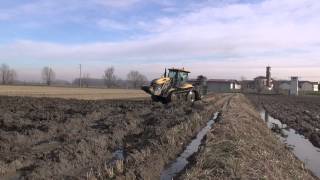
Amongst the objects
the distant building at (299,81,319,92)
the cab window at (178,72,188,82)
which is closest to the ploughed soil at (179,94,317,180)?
the cab window at (178,72,188,82)

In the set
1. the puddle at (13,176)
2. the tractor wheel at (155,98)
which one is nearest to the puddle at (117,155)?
the puddle at (13,176)

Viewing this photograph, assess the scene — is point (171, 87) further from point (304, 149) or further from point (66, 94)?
point (66, 94)

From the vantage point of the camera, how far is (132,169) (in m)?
11.1

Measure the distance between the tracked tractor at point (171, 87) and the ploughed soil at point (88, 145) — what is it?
29.0ft

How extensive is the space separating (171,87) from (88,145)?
20.8 meters

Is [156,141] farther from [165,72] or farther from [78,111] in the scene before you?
[165,72]

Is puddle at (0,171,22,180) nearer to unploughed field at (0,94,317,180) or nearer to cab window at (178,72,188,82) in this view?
unploughed field at (0,94,317,180)

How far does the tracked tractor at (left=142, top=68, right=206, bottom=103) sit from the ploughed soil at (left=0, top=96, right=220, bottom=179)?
8.84 meters

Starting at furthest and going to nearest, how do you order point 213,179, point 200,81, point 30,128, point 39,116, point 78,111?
1. point 200,81
2. point 78,111
3. point 39,116
4. point 30,128
5. point 213,179

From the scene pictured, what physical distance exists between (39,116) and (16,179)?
41.0ft

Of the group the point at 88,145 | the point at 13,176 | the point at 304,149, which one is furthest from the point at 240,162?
the point at 304,149

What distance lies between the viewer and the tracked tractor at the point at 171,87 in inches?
1325

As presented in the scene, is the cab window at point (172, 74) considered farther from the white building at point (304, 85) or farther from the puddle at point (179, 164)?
the white building at point (304, 85)

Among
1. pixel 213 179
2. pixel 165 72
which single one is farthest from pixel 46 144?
pixel 165 72
